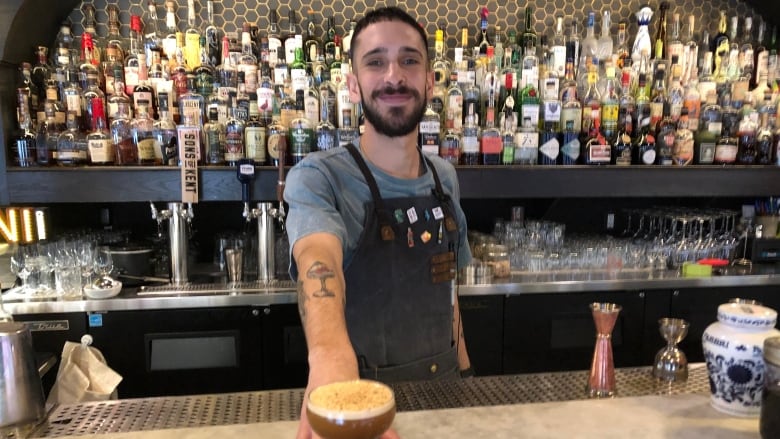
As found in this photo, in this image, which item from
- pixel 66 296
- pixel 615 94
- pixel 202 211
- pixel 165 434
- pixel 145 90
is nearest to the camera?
pixel 165 434

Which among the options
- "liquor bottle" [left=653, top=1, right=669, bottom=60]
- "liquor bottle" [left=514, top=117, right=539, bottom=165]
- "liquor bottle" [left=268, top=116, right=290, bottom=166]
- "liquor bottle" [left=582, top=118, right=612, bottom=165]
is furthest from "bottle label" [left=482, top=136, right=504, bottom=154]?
"liquor bottle" [left=653, top=1, right=669, bottom=60]

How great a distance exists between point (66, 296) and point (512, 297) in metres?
1.96

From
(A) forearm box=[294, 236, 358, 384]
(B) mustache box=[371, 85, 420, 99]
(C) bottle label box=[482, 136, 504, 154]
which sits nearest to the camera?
(A) forearm box=[294, 236, 358, 384]

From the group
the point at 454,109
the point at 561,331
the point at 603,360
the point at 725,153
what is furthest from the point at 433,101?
the point at 603,360

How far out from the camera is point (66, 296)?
2.38 meters

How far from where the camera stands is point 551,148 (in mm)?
2721

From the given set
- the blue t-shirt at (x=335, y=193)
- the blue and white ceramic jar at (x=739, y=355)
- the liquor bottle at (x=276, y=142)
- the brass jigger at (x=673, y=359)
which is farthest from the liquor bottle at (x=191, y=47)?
the blue and white ceramic jar at (x=739, y=355)

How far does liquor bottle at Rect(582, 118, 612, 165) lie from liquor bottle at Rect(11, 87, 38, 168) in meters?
2.51

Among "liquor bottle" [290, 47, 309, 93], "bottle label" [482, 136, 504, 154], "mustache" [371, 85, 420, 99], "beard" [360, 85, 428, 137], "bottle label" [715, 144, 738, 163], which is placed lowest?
"bottle label" [715, 144, 738, 163]

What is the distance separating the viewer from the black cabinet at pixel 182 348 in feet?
7.79

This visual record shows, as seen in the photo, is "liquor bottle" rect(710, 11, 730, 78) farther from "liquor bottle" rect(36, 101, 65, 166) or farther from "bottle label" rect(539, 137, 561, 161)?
"liquor bottle" rect(36, 101, 65, 166)

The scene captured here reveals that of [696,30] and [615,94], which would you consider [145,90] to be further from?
[696,30]

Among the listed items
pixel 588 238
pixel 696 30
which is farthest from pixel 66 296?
pixel 696 30

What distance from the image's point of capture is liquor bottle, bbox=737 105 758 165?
9.48 feet
